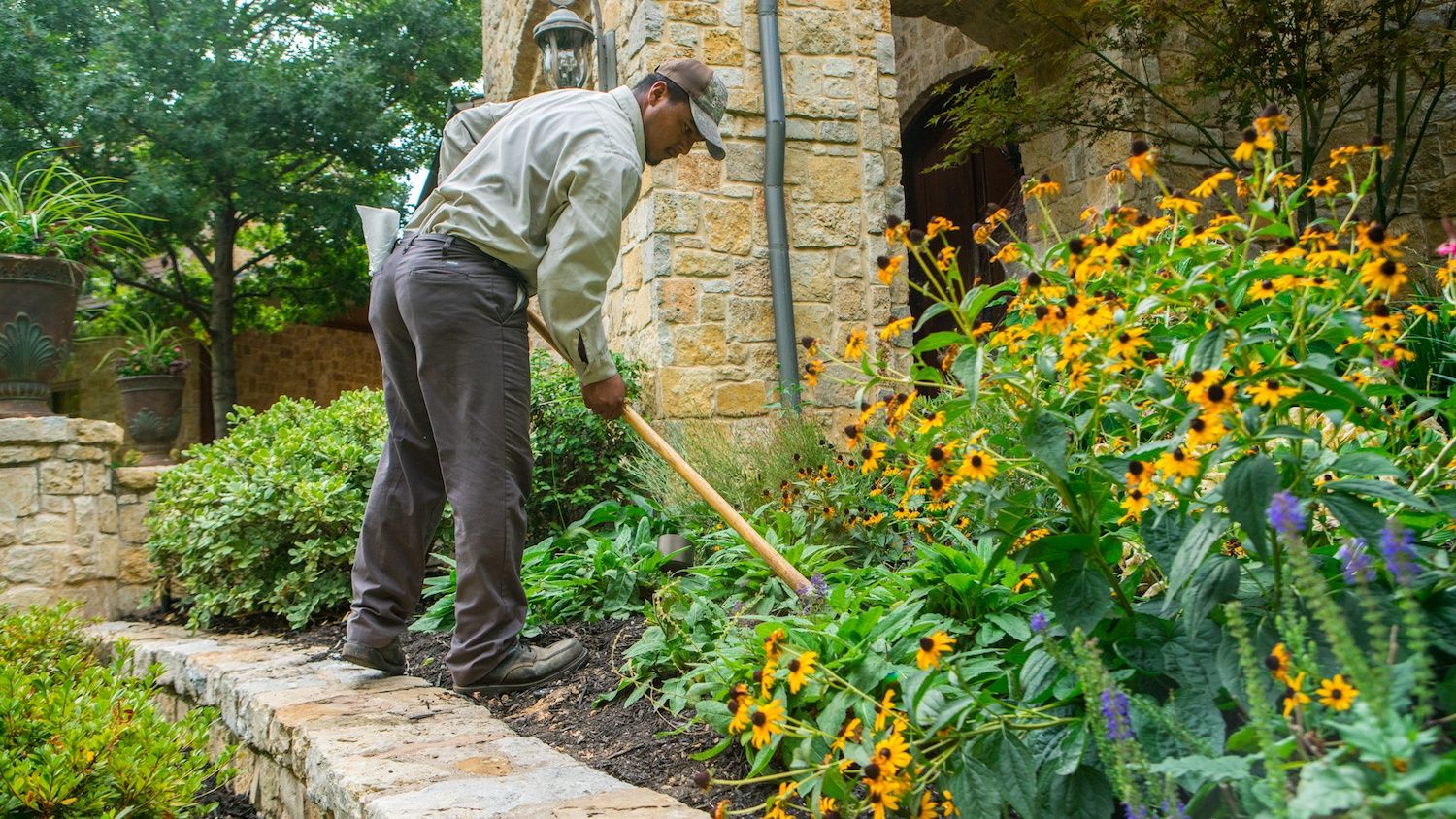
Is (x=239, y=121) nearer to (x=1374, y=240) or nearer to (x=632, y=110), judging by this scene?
(x=632, y=110)

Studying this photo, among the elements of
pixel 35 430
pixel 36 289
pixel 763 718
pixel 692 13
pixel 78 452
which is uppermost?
pixel 692 13

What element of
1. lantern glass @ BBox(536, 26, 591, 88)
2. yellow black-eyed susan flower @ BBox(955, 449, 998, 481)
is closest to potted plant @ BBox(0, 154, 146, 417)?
lantern glass @ BBox(536, 26, 591, 88)

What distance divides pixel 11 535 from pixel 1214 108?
6886 mm

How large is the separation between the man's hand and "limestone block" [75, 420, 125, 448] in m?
3.01

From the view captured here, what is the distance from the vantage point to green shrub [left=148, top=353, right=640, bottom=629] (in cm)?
430

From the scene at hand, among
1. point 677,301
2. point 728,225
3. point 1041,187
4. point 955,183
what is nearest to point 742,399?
point 677,301

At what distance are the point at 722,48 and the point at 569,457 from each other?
233 centimetres

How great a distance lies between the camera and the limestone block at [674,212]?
17.4 feet

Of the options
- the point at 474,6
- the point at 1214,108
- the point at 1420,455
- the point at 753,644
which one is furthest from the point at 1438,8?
the point at 474,6

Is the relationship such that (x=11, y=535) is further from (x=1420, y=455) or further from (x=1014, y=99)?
(x=1014, y=99)

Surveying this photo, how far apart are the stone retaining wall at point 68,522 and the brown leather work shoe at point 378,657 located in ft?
7.07

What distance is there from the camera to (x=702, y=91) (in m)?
3.10

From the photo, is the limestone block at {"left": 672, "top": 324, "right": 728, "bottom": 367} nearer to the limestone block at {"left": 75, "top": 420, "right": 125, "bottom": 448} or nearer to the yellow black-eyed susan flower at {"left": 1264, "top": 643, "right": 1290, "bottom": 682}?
the limestone block at {"left": 75, "top": 420, "right": 125, "bottom": 448}

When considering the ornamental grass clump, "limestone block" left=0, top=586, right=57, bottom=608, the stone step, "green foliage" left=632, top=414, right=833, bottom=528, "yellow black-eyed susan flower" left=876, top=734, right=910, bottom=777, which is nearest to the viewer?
the ornamental grass clump
